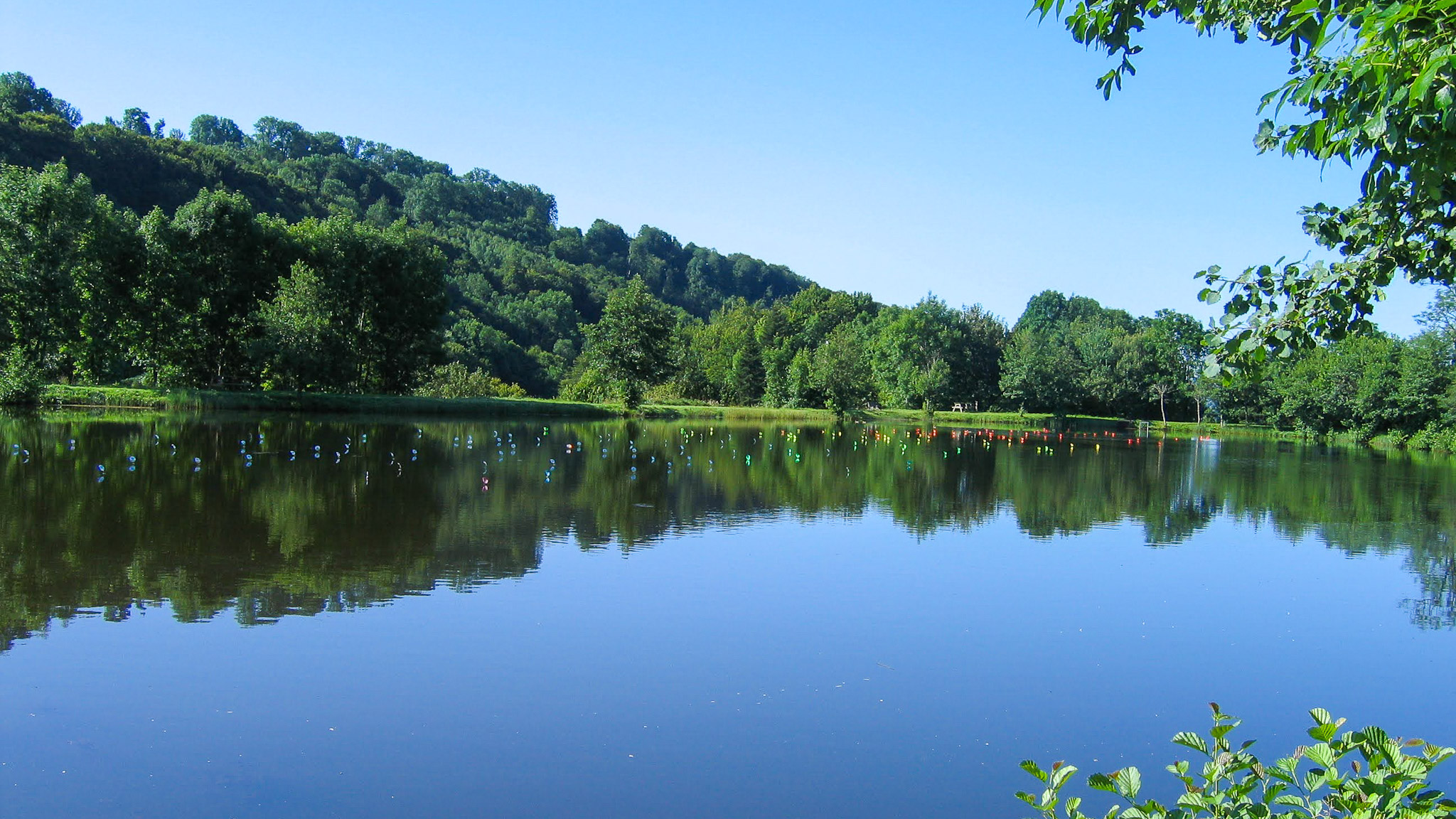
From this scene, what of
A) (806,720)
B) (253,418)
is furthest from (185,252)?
(806,720)

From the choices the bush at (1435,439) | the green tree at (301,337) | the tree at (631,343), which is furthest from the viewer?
the tree at (631,343)

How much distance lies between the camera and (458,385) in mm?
59219

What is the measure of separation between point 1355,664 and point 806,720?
19.0ft

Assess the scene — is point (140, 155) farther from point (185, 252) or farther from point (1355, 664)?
point (1355, 664)

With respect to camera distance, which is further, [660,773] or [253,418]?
[253,418]

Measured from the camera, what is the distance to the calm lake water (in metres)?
5.82

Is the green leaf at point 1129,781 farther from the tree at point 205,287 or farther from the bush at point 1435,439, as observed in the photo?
the bush at point 1435,439

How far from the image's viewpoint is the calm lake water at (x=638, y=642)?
5824 millimetres

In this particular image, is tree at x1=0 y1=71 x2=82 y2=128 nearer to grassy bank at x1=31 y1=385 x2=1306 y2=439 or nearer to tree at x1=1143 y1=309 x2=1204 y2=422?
grassy bank at x1=31 y1=385 x2=1306 y2=439

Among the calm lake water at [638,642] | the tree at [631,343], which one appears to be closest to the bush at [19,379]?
the calm lake water at [638,642]

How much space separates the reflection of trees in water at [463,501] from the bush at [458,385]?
2069 centimetres

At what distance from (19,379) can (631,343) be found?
31.3 metres

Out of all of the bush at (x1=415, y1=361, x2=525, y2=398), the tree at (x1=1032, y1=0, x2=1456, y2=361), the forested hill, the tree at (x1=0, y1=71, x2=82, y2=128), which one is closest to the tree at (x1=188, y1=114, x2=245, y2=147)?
the forested hill

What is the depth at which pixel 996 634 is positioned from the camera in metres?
9.53
